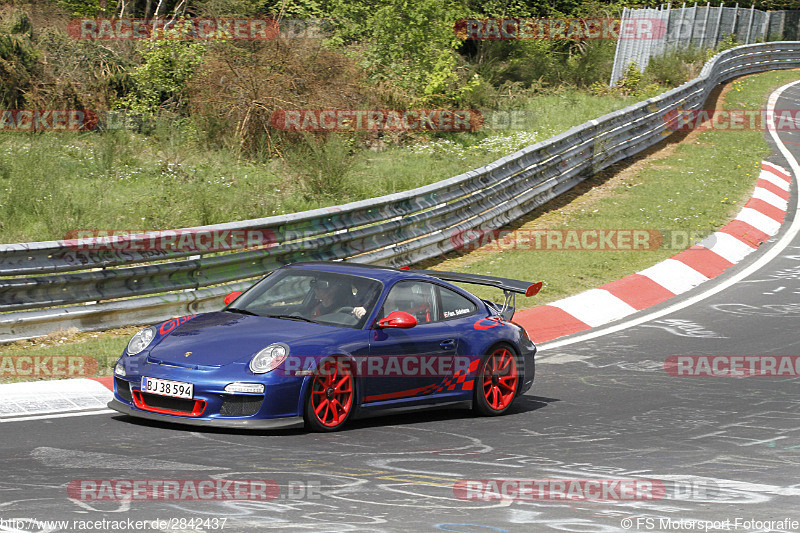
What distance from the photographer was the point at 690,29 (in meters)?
34.8

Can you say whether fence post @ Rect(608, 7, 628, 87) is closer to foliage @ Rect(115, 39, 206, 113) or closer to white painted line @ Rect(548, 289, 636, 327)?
foliage @ Rect(115, 39, 206, 113)

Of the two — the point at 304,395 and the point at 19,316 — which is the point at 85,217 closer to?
the point at 19,316

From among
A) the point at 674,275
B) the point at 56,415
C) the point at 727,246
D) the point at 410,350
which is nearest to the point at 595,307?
the point at 674,275

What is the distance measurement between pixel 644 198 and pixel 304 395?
491 inches

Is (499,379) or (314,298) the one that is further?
(499,379)

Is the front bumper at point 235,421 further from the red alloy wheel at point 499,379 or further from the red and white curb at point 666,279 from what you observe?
the red and white curb at point 666,279

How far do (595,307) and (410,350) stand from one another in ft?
17.3

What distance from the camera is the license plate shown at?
6848 mm

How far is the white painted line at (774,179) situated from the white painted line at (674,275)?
622 centimetres

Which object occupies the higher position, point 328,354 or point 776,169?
point 776,169

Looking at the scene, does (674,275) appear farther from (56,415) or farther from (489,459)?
(56,415)

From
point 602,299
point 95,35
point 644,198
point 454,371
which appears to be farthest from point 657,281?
point 95,35

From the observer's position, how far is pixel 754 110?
2747 centimetres

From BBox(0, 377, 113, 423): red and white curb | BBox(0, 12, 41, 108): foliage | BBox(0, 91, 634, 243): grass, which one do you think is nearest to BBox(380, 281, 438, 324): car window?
BBox(0, 377, 113, 423): red and white curb
